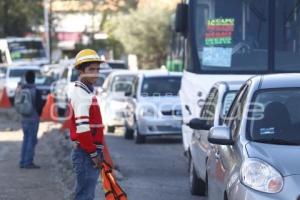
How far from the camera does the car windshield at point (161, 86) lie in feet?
69.5

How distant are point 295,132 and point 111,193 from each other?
1876 mm

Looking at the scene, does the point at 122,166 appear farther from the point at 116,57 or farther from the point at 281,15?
the point at 116,57

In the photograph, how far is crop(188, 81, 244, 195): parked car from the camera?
10.8 m

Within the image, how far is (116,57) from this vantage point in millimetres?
65125

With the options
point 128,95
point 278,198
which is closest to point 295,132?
point 278,198

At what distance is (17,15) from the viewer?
58.7 m

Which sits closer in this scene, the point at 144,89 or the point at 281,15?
the point at 281,15

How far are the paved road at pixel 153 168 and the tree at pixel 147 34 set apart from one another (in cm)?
3617

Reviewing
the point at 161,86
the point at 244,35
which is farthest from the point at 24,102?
the point at 161,86

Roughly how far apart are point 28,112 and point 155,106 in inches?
236

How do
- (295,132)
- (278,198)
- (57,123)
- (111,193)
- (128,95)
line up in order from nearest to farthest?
1. (278,198)
2. (295,132)
3. (111,193)
4. (128,95)
5. (57,123)

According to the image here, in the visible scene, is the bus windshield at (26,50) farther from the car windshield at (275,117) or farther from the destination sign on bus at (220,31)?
the car windshield at (275,117)

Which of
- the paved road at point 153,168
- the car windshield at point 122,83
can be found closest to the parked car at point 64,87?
the car windshield at point 122,83

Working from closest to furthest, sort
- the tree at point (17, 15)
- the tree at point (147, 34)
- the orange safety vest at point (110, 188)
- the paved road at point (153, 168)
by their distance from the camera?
the orange safety vest at point (110, 188) → the paved road at point (153, 168) → the tree at point (147, 34) → the tree at point (17, 15)
